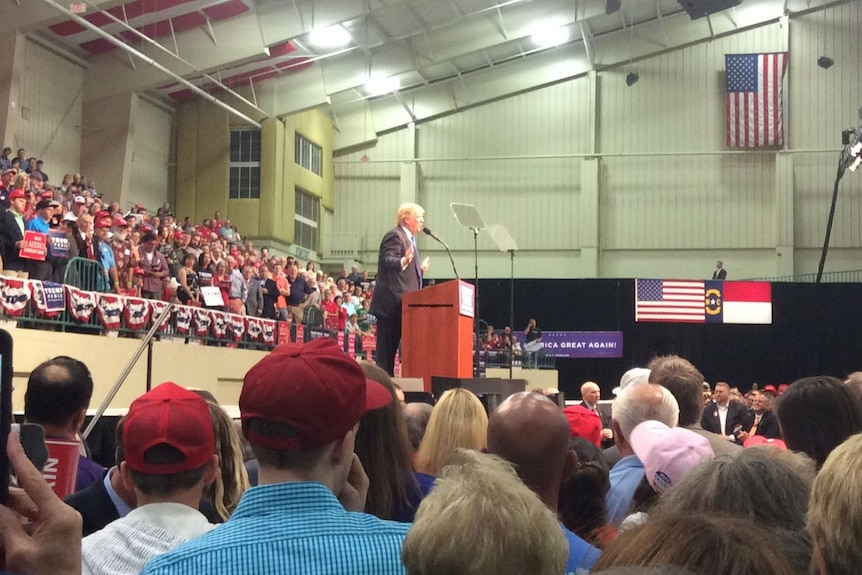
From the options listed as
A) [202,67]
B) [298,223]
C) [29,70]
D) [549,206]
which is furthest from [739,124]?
[29,70]

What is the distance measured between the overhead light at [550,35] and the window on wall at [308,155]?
5.79 m

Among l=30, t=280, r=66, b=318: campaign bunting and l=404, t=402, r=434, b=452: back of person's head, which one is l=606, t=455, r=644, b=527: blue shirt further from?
l=30, t=280, r=66, b=318: campaign bunting

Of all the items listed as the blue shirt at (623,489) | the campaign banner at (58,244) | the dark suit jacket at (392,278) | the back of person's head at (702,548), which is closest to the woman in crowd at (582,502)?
the blue shirt at (623,489)

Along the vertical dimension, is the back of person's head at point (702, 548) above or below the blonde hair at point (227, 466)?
above

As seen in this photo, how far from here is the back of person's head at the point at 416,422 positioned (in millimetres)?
3289

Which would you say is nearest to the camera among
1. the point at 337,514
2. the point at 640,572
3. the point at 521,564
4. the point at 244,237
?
the point at 640,572

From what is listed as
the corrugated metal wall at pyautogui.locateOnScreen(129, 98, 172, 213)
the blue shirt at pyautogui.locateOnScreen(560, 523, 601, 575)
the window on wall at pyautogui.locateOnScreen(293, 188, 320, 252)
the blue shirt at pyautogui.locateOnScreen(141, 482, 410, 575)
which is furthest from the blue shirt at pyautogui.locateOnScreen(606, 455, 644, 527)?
the window on wall at pyautogui.locateOnScreen(293, 188, 320, 252)

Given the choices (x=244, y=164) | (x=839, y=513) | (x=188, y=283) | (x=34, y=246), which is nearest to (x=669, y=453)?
(x=839, y=513)

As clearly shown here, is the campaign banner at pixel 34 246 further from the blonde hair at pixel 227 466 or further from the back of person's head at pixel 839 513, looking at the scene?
the back of person's head at pixel 839 513

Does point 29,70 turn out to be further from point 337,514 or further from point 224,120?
point 337,514

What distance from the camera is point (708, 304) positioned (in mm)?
19297

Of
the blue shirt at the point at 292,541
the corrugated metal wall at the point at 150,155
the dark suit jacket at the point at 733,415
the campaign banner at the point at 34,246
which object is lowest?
the dark suit jacket at the point at 733,415

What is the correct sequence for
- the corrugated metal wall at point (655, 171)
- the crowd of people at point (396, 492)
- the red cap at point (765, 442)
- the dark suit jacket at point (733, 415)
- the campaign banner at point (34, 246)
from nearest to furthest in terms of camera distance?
the crowd of people at point (396, 492)
the red cap at point (765, 442)
the campaign banner at point (34, 246)
the dark suit jacket at point (733, 415)
the corrugated metal wall at point (655, 171)

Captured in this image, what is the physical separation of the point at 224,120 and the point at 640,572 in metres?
21.2
